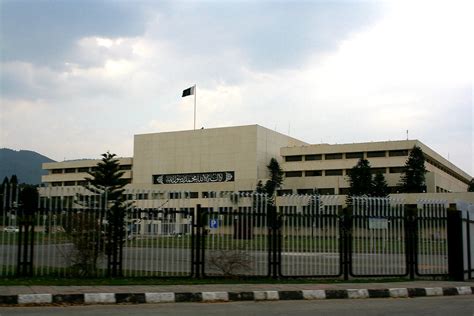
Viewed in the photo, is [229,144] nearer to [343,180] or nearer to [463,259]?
[343,180]

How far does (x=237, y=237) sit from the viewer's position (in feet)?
43.2

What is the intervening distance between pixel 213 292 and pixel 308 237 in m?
3.45

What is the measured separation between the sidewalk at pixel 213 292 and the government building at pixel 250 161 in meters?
68.8

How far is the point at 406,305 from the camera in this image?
35.2 feet

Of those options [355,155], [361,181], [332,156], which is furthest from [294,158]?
[361,181]

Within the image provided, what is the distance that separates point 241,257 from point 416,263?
470 cm

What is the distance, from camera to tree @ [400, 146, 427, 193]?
75.7m

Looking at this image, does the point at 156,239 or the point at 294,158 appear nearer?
the point at 156,239

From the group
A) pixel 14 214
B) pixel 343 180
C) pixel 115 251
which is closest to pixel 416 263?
pixel 115 251

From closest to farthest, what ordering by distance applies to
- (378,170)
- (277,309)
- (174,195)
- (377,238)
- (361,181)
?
(277,309) < (174,195) < (377,238) < (361,181) < (378,170)

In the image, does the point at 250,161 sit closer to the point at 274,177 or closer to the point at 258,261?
the point at 274,177

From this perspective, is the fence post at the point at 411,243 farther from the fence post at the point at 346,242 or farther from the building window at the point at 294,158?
the building window at the point at 294,158

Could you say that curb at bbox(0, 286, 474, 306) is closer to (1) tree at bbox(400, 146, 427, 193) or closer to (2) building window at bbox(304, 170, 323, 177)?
(1) tree at bbox(400, 146, 427, 193)

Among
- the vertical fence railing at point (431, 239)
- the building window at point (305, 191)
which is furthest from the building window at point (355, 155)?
the vertical fence railing at point (431, 239)
